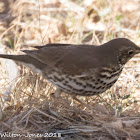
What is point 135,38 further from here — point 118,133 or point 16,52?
point 118,133

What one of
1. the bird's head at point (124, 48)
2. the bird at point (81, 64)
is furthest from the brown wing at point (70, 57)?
the bird's head at point (124, 48)

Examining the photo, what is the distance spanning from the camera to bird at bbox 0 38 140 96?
137 inches

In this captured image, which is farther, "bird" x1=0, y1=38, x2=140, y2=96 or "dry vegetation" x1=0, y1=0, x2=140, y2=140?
"bird" x1=0, y1=38, x2=140, y2=96

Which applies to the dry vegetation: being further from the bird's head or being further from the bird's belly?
the bird's head

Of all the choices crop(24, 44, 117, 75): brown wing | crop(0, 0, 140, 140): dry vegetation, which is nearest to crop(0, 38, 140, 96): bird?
crop(24, 44, 117, 75): brown wing

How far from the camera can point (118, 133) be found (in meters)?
3.12

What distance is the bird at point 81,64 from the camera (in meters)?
3.47

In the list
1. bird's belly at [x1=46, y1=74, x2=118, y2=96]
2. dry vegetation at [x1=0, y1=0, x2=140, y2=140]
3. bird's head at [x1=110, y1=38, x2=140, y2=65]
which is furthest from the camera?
bird's head at [x1=110, y1=38, x2=140, y2=65]

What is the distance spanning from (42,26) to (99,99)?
285cm

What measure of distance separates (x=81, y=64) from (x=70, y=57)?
16 cm

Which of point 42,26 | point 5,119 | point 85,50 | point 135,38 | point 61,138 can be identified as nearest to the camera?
point 61,138

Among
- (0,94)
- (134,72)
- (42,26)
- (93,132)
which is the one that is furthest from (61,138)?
(42,26)

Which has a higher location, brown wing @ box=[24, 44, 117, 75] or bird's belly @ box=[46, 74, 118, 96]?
brown wing @ box=[24, 44, 117, 75]

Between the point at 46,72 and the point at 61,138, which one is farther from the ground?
the point at 46,72
